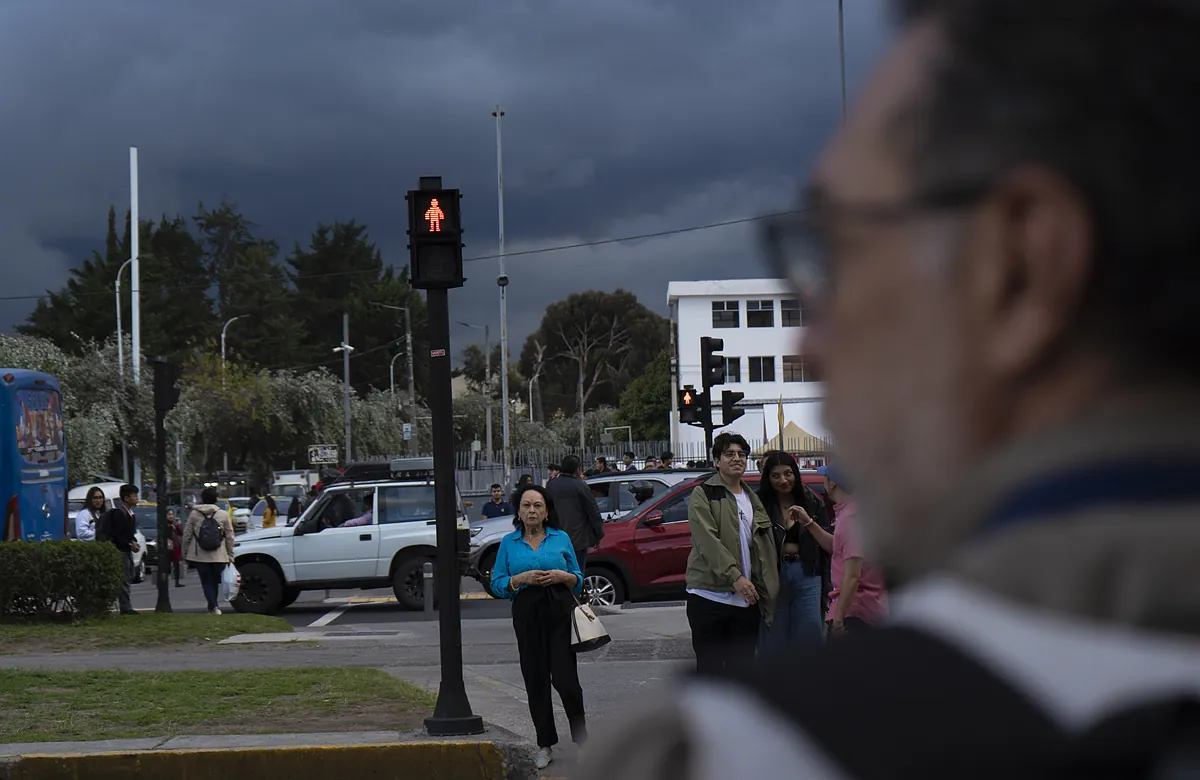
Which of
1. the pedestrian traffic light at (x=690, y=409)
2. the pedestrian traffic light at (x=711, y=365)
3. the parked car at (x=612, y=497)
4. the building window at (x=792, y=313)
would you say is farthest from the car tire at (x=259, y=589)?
the building window at (x=792, y=313)

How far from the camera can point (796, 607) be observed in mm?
8586

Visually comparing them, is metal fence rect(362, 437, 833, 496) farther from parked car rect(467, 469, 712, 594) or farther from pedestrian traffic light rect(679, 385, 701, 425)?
parked car rect(467, 469, 712, 594)

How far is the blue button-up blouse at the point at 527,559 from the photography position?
8.97 m

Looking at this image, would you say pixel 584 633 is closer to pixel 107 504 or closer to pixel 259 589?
pixel 259 589

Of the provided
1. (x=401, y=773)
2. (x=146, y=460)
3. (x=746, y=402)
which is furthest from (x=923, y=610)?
(x=746, y=402)

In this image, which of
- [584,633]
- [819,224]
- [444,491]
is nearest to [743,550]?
[584,633]

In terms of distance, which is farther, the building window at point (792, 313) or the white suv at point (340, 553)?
the white suv at point (340, 553)

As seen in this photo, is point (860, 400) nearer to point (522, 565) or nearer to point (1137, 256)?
point (1137, 256)

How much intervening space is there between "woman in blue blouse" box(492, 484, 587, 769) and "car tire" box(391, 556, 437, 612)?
36.5 ft

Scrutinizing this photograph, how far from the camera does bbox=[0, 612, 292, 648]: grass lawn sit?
1527 cm

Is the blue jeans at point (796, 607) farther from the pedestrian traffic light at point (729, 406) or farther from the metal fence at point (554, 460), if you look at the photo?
the metal fence at point (554, 460)

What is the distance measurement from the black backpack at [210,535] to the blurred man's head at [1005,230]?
18.9 metres

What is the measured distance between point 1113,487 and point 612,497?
1993cm

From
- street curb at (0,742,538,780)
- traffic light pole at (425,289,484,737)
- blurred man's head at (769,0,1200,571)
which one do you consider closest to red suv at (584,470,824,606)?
traffic light pole at (425,289,484,737)
